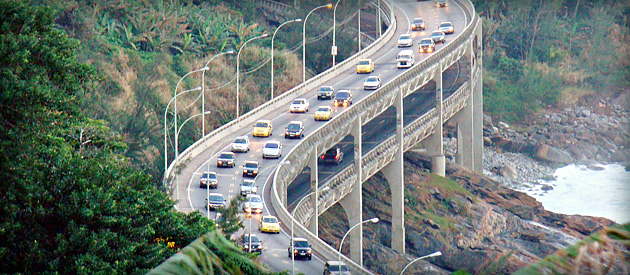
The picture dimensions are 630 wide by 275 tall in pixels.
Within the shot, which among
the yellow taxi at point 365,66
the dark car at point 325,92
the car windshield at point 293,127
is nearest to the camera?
the car windshield at point 293,127

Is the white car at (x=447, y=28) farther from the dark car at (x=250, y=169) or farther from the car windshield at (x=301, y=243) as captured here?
the car windshield at (x=301, y=243)

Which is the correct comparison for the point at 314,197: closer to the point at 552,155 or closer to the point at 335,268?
the point at 335,268

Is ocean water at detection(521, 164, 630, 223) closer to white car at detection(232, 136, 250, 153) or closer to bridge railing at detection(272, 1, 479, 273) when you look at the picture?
bridge railing at detection(272, 1, 479, 273)

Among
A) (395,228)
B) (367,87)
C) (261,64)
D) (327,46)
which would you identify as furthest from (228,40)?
(395,228)

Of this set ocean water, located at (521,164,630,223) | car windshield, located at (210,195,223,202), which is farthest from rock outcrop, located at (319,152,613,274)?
car windshield, located at (210,195,223,202)

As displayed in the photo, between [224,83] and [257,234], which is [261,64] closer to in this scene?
[224,83]

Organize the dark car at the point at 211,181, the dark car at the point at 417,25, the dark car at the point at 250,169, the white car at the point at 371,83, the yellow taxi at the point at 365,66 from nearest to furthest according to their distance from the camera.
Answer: the dark car at the point at 211,181 → the dark car at the point at 250,169 → the white car at the point at 371,83 → the yellow taxi at the point at 365,66 → the dark car at the point at 417,25

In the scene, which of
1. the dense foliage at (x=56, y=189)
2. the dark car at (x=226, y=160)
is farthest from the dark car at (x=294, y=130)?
the dense foliage at (x=56, y=189)
